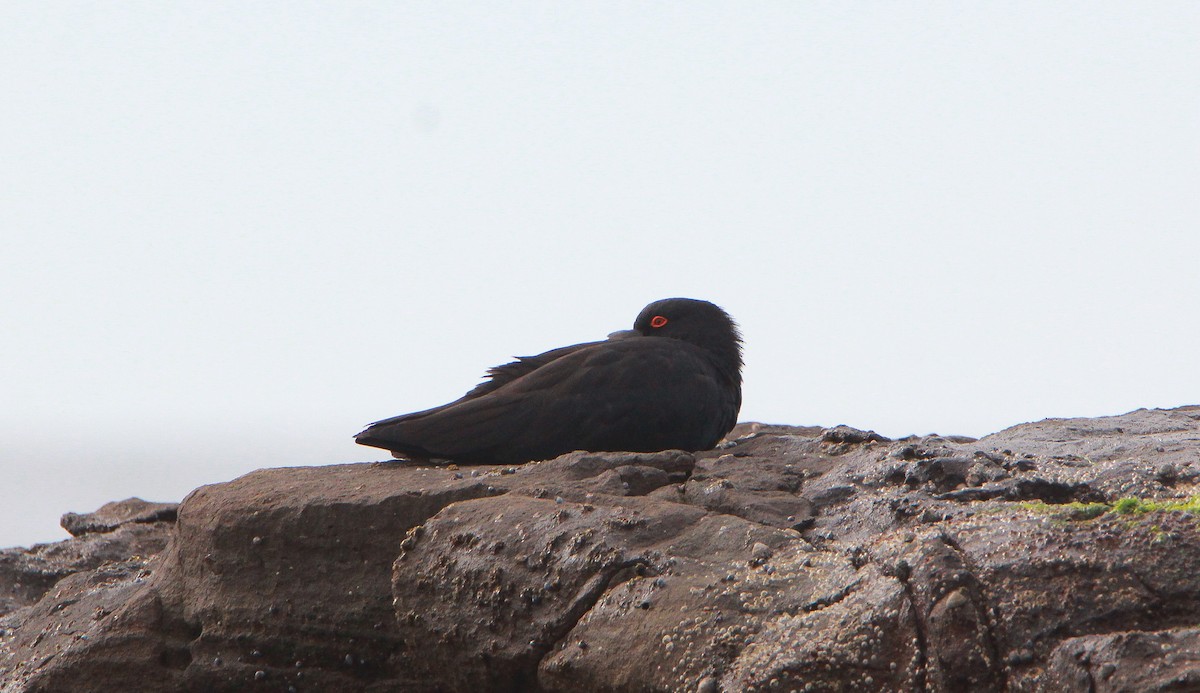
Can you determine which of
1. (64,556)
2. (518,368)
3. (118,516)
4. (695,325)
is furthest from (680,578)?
(118,516)

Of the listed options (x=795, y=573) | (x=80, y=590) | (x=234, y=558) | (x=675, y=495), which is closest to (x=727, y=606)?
(x=795, y=573)

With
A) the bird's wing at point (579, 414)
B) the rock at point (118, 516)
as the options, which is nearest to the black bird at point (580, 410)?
the bird's wing at point (579, 414)

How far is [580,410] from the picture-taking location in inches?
234

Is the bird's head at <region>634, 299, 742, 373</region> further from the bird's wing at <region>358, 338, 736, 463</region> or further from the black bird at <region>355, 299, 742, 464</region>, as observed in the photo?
the bird's wing at <region>358, 338, 736, 463</region>

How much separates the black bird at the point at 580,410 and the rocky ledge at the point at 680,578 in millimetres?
296

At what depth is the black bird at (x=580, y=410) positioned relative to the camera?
19.1 ft

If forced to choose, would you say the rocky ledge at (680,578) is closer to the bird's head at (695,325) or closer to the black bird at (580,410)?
the black bird at (580,410)

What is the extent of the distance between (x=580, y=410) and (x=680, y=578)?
2.32 m

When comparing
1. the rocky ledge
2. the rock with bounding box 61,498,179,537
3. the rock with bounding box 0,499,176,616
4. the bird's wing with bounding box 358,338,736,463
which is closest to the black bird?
the bird's wing with bounding box 358,338,736,463

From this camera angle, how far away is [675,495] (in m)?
4.61

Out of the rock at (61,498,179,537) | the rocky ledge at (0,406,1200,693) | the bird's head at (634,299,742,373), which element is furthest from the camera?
the bird's head at (634,299,742,373)

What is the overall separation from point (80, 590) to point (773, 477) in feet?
11.6

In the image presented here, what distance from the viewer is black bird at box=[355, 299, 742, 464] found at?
19.1 feet

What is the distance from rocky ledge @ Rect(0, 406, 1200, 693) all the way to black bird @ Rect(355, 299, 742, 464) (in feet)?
0.97
